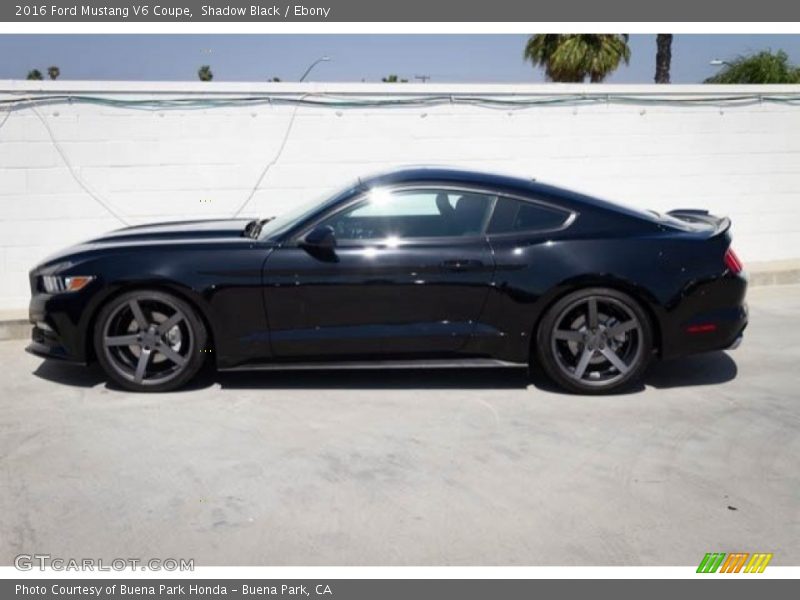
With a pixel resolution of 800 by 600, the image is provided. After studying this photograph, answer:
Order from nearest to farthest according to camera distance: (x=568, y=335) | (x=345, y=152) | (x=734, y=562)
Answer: (x=734, y=562)
(x=568, y=335)
(x=345, y=152)

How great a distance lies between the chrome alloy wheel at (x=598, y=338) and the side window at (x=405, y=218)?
Answer: 0.84m

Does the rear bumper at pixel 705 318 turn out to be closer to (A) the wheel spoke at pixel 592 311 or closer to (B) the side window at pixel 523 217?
(A) the wheel spoke at pixel 592 311

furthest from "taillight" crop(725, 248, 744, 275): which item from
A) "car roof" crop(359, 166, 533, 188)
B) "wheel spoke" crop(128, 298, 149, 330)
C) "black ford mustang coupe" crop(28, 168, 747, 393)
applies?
"wheel spoke" crop(128, 298, 149, 330)

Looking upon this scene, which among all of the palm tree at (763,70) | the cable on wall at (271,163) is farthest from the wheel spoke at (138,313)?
the palm tree at (763,70)

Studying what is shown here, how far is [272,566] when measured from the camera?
3.58 meters

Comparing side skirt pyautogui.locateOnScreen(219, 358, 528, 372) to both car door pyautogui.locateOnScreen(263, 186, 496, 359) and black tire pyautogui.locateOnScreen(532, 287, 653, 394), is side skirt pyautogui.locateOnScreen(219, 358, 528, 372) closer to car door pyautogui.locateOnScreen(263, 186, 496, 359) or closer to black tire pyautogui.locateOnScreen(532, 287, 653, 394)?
car door pyautogui.locateOnScreen(263, 186, 496, 359)

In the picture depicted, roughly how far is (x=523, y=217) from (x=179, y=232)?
7.80ft

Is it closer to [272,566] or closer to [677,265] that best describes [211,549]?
[272,566]

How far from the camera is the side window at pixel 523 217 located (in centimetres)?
580

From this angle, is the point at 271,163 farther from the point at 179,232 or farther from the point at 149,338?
the point at 149,338

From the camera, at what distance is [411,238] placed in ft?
18.9

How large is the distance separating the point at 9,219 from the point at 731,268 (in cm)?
626

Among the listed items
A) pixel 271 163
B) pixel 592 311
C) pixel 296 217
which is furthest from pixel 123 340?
pixel 271 163

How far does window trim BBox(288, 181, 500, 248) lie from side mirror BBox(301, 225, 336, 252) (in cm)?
6
